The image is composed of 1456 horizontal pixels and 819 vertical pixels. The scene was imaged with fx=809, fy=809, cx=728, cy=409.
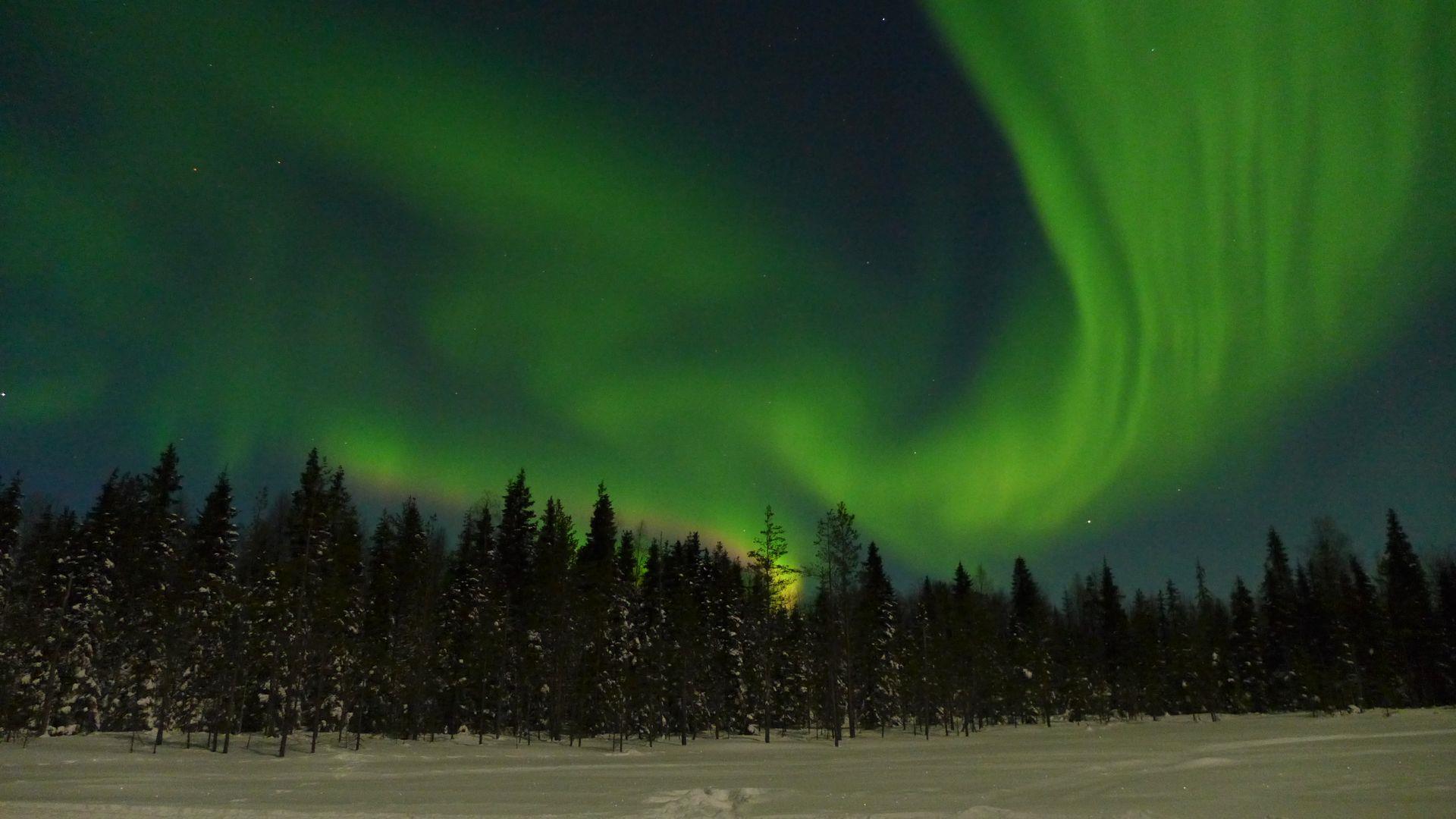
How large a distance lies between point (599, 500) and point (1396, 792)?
65.1 metres

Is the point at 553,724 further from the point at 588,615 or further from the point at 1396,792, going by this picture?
the point at 1396,792

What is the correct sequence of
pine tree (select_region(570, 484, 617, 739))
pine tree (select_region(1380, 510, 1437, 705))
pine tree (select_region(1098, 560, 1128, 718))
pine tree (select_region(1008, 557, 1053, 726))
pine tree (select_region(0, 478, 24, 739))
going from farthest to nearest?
pine tree (select_region(1098, 560, 1128, 718)) < pine tree (select_region(1008, 557, 1053, 726)) < pine tree (select_region(1380, 510, 1437, 705)) < pine tree (select_region(570, 484, 617, 739)) < pine tree (select_region(0, 478, 24, 739))

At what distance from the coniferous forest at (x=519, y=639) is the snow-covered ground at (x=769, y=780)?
301 inches

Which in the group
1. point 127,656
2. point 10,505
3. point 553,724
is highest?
point 10,505

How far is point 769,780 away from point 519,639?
40454 mm

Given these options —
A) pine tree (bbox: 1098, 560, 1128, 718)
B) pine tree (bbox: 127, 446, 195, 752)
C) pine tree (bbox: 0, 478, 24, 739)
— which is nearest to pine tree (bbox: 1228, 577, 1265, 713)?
pine tree (bbox: 1098, 560, 1128, 718)

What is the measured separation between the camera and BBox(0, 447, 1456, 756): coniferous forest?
50281mm

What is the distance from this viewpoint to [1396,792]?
60.4ft

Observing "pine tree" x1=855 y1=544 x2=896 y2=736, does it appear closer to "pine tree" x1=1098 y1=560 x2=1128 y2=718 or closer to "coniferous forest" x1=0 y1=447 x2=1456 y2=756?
"coniferous forest" x1=0 y1=447 x2=1456 y2=756

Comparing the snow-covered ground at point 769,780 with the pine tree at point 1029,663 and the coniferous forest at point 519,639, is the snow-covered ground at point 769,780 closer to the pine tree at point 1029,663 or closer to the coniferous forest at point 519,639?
the coniferous forest at point 519,639

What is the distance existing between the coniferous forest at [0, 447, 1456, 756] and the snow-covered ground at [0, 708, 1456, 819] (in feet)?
25.1

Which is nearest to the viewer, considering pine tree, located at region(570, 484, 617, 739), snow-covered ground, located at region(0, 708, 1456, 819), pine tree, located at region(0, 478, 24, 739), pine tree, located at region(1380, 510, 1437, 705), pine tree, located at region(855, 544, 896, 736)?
snow-covered ground, located at region(0, 708, 1456, 819)

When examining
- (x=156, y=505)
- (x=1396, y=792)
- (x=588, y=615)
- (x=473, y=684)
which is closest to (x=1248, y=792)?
(x=1396, y=792)

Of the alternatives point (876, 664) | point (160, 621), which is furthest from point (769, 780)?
point (876, 664)
